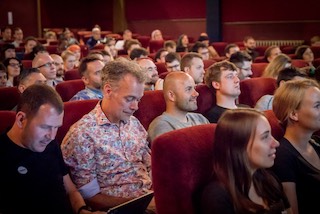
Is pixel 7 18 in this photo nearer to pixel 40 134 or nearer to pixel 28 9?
pixel 28 9

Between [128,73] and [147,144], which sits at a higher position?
[128,73]

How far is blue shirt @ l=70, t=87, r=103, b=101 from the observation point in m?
3.60

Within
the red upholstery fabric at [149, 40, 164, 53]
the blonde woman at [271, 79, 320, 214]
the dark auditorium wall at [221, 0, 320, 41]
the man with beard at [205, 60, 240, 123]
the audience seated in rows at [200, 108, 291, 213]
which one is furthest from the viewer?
the dark auditorium wall at [221, 0, 320, 41]

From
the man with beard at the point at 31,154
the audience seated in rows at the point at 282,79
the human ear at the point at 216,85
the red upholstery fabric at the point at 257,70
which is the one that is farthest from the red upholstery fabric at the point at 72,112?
the red upholstery fabric at the point at 257,70

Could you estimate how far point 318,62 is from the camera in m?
6.15

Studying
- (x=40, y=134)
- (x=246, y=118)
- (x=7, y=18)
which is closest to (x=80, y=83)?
(x=40, y=134)

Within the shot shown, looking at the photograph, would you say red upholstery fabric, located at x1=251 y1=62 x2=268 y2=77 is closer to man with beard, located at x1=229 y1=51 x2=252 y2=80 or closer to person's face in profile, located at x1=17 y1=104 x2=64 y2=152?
→ man with beard, located at x1=229 y1=51 x2=252 y2=80

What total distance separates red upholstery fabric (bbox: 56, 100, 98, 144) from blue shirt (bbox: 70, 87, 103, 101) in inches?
33.7

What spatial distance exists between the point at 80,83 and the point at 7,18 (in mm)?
10713

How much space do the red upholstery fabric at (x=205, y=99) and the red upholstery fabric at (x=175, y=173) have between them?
1.66 m

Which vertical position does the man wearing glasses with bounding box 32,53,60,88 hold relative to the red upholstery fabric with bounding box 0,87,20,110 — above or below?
above

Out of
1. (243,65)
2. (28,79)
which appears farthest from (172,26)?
(28,79)

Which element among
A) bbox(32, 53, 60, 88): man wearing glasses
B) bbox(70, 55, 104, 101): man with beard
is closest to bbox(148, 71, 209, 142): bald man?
bbox(70, 55, 104, 101): man with beard

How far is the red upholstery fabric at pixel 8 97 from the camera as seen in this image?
3518 millimetres
